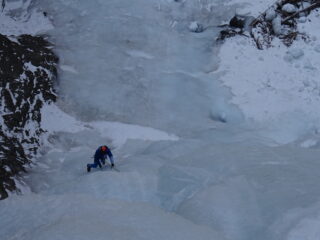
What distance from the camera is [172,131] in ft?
34.6

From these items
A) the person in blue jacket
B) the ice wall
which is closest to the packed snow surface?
the ice wall

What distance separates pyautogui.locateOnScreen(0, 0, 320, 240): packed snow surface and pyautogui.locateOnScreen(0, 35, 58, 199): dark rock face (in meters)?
0.33

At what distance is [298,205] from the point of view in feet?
21.1

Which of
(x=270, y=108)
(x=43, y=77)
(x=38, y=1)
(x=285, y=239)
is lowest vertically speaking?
(x=285, y=239)

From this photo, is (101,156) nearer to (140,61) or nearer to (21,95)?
(21,95)

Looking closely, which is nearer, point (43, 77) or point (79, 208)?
point (79, 208)

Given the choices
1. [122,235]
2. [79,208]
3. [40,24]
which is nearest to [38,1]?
[40,24]

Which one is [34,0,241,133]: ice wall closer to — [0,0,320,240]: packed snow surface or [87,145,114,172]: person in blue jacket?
[0,0,320,240]: packed snow surface

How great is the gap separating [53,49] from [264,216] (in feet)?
28.1

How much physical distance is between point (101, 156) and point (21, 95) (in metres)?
3.26

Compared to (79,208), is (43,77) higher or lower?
higher

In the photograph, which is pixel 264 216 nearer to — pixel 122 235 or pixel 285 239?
pixel 285 239

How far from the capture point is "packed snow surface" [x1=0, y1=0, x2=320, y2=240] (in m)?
6.48

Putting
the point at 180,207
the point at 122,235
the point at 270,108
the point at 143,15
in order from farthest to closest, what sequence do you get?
→ 1. the point at 143,15
2. the point at 270,108
3. the point at 180,207
4. the point at 122,235
